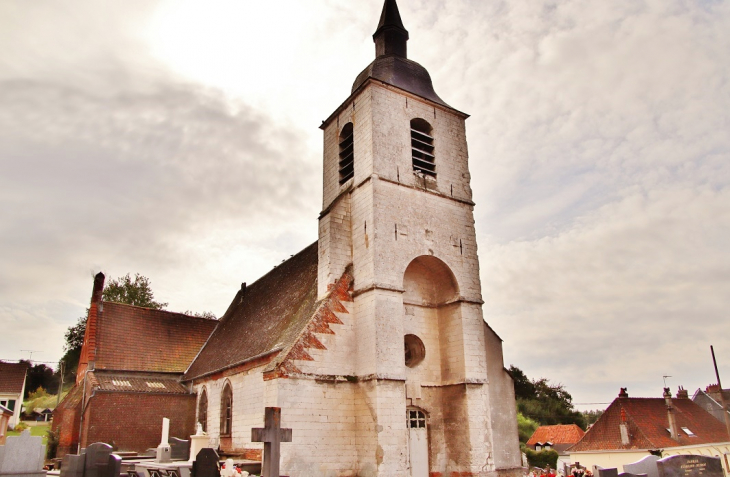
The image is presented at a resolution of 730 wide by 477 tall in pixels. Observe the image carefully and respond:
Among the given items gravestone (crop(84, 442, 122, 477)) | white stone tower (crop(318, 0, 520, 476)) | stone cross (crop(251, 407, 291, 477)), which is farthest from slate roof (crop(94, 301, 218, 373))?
stone cross (crop(251, 407, 291, 477))

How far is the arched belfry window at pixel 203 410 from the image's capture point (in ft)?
71.9

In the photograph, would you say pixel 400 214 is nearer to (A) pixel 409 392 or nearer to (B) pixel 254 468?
Result: (A) pixel 409 392

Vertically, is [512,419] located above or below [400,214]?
below

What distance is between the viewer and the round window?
16984 mm

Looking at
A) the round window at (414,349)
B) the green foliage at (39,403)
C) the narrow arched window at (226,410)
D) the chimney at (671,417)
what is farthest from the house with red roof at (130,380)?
the green foliage at (39,403)

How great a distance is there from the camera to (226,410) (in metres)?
20.0

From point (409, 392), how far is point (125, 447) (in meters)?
12.4

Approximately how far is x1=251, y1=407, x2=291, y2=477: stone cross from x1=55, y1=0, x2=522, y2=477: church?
92.8 inches

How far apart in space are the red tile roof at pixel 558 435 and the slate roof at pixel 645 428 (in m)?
9.17

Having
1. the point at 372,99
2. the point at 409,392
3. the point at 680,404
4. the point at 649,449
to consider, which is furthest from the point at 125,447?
the point at 680,404

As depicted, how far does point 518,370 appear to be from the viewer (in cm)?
5634

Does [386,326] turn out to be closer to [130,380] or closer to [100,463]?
[100,463]

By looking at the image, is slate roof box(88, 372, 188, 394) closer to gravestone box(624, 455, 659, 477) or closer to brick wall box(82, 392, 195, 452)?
brick wall box(82, 392, 195, 452)

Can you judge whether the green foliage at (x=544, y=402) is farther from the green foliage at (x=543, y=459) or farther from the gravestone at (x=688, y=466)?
the gravestone at (x=688, y=466)
